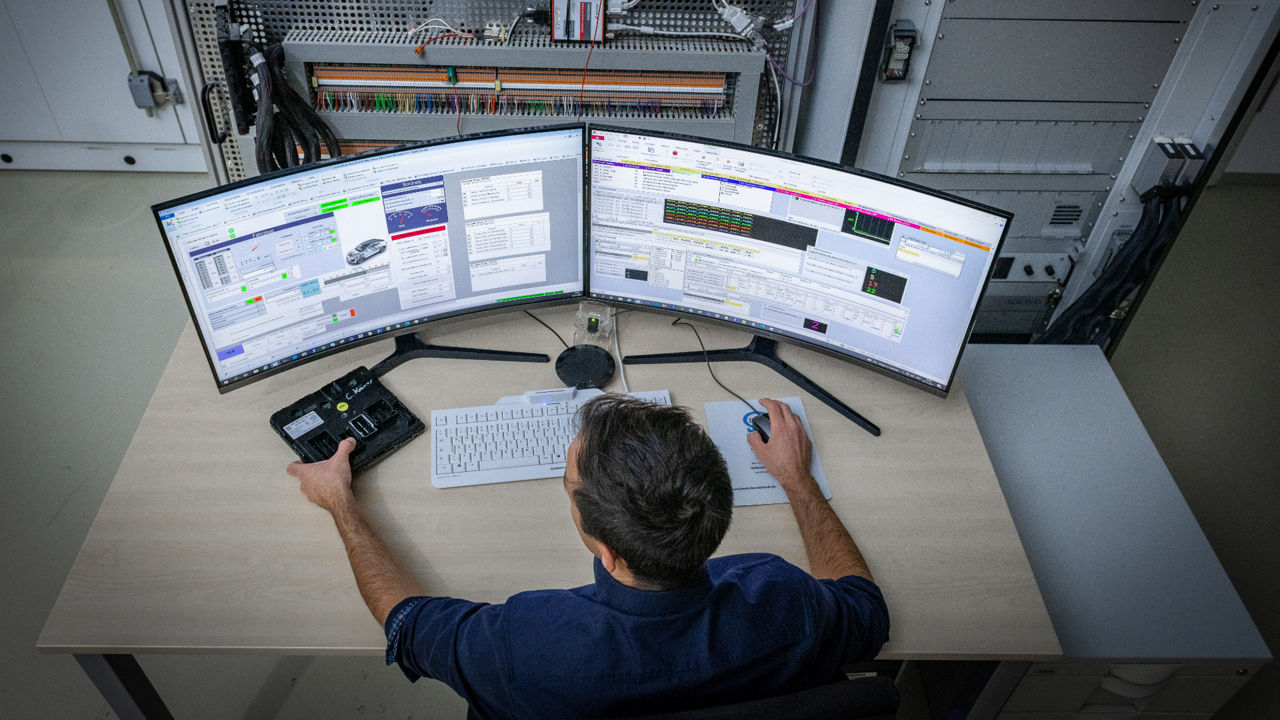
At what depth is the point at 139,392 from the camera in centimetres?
256

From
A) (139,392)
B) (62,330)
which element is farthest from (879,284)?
(62,330)

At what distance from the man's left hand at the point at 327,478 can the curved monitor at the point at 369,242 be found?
0.22m

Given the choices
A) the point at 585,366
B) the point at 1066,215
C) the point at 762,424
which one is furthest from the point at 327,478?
the point at 1066,215

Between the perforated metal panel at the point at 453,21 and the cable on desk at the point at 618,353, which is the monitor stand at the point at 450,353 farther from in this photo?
the perforated metal panel at the point at 453,21

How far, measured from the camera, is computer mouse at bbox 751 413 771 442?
4.99ft

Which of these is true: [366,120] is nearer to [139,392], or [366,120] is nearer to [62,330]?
[139,392]

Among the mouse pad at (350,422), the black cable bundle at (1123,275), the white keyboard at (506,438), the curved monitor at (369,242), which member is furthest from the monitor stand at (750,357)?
the black cable bundle at (1123,275)

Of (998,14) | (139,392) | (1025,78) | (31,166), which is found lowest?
(139,392)

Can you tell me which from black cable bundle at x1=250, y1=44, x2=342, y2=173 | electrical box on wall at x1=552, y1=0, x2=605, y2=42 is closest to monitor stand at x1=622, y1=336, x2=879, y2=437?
electrical box on wall at x1=552, y1=0, x2=605, y2=42

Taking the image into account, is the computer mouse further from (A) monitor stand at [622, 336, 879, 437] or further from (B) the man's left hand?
(B) the man's left hand

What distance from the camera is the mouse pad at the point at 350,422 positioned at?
1.47m

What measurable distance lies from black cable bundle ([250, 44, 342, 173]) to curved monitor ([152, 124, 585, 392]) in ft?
1.97

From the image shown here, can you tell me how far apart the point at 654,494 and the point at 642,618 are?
0.15 m

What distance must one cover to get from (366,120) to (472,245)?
642 mm
